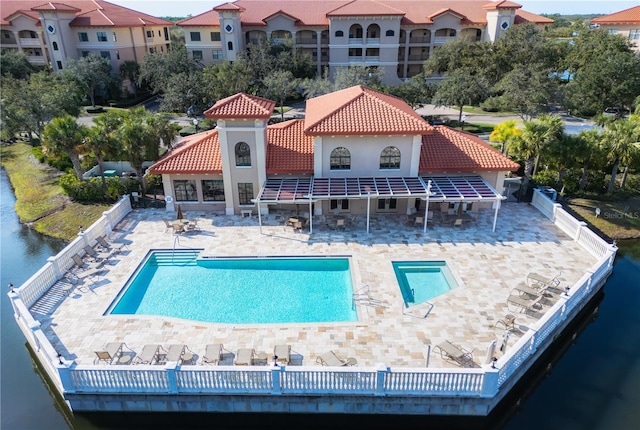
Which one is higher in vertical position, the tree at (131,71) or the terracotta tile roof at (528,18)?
the terracotta tile roof at (528,18)

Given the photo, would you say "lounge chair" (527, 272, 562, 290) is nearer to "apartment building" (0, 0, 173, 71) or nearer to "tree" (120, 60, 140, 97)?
"tree" (120, 60, 140, 97)

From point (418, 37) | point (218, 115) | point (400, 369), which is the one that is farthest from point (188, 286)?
point (418, 37)

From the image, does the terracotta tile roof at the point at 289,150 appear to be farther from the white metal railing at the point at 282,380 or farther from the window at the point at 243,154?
the white metal railing at the point at 282,380

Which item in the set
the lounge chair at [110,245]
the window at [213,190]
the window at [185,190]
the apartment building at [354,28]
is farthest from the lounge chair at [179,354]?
the apartment building at [354,28]

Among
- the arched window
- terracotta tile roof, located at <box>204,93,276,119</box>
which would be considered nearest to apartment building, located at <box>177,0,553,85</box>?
terracotta tile roof, located at <box>204,93,276,119</box>

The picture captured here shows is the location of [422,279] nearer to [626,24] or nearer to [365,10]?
[365,10]

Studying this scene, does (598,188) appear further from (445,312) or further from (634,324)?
(445,312)
